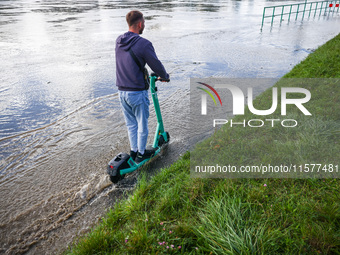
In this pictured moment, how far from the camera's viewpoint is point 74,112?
614 centimetres

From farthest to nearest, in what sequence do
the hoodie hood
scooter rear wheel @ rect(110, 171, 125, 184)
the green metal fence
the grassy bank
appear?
the green metal fence
scooter rear wheel @ rect(110, 171, 125, 184)
the hoodie hood
the grassy bank

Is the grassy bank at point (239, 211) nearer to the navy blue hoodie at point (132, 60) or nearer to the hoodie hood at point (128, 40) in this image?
the navy blue hoodie at point (132, 60)

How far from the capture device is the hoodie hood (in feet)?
10.4

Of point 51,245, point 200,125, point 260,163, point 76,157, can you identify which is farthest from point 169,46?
point 51,245

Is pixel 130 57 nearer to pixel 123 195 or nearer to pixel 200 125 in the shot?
pixel 123 195

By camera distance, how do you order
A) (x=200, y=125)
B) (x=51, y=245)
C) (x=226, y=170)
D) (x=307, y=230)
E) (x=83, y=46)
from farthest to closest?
(x=83, y=46) → (x=200, y=125) → (x=226, y=170) → (x=51, y=245) → (x=307, y=230)

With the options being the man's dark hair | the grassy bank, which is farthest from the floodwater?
the man's dark hair

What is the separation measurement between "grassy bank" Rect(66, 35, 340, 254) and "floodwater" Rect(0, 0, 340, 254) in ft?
2.09

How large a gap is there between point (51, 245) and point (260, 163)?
2.77 m

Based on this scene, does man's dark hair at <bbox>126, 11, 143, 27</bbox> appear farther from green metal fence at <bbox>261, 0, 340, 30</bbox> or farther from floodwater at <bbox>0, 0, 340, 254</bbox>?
green metal fence at <bbox>261, 0, 340, 30</bbox>

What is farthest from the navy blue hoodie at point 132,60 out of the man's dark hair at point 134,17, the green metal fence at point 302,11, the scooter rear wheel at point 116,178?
the green metal fence at point 302,11

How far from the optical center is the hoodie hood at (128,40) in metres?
3.16

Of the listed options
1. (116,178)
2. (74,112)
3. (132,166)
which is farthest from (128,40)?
(74,112)

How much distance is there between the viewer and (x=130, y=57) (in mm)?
3234
